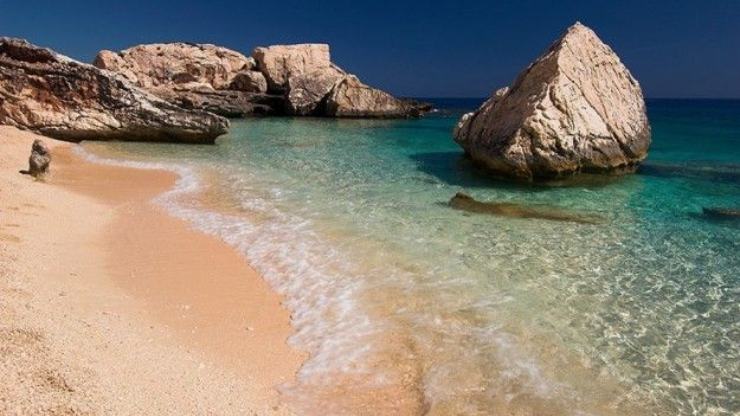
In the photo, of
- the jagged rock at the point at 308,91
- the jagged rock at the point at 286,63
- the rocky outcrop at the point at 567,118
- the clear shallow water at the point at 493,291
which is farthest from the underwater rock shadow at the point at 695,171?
the jagged rock at the point at 286,63

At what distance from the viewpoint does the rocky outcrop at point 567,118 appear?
46.2 ft

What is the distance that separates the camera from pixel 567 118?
14.2 m

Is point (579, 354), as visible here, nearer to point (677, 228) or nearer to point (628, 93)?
point (677, 228)

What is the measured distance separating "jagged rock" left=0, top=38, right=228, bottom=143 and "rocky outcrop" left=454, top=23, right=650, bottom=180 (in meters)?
12.9

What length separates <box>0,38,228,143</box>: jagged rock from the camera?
63.5 ft

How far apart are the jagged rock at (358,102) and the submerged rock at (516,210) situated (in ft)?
119

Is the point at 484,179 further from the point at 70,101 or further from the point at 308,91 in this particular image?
the point at 308,91

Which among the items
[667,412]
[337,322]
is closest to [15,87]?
[337,322]

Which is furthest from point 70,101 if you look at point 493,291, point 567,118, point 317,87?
point 317,87

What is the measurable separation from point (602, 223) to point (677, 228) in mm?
1410

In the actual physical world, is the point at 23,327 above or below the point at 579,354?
above

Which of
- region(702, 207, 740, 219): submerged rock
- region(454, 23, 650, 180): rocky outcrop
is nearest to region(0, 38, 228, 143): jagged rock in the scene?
region(454, 23, 650, 180): rocky outcrop

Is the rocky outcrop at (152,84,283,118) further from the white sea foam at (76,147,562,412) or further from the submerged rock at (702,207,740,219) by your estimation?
the submerged rock at (702,207,740,219)

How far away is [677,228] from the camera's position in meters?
10.4
